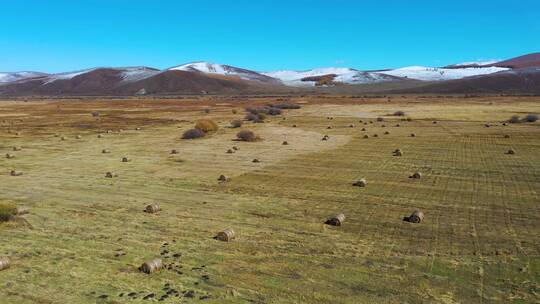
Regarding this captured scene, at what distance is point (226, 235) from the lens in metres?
13.8

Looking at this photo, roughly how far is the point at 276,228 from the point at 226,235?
1.97 m

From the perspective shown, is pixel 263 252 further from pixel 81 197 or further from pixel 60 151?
pixel 60 151

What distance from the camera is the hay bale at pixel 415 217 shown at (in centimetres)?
1557

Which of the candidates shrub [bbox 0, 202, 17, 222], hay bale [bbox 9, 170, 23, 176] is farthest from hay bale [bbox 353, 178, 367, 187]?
hay bale [bbox 9, 170, 23, 176]

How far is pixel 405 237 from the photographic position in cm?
1412

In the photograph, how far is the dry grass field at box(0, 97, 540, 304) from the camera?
10711mm

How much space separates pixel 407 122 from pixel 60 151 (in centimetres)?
3692

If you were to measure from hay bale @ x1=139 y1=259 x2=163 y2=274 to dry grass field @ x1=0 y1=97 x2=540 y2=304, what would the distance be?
0.44ft

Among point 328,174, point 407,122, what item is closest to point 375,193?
point 328,174

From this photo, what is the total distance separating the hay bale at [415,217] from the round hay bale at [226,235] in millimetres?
5907

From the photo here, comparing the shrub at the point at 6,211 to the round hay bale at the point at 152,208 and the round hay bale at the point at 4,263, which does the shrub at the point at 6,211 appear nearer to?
the round hay bale at the point at 4,263

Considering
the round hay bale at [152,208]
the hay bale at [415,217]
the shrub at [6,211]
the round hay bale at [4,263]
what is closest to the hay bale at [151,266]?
the round hay bale at [4,263]

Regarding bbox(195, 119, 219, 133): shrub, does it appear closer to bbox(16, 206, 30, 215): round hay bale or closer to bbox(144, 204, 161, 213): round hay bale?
bbox(144, 204, 161, 213): round hay bale

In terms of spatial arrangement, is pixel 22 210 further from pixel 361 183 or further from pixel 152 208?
pixel 361 183
